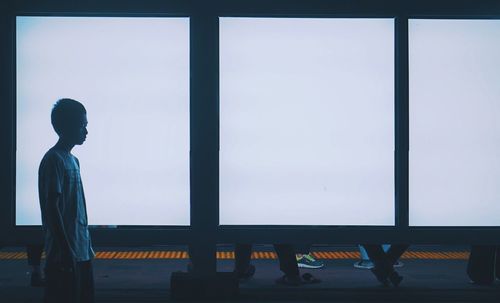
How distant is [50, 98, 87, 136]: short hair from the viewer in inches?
137

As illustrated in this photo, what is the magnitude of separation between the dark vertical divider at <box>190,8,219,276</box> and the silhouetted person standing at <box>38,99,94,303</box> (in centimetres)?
160

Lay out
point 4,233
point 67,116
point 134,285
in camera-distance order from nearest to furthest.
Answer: point 67,116, point 4,233, point 134,285

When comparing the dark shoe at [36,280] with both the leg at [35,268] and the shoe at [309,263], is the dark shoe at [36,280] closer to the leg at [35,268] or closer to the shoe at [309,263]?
the leg at [35,268]

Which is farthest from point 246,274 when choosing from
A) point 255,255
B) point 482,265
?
point 255,255

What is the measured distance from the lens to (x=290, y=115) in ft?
16.9

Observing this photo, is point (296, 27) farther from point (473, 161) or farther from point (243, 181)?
point (473, 161)

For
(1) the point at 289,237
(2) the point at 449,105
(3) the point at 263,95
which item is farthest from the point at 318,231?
(2) the point at 449,105

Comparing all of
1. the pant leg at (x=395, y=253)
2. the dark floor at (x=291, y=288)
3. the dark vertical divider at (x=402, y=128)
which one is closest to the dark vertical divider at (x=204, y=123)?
the dark floor at (x=291, y=288)

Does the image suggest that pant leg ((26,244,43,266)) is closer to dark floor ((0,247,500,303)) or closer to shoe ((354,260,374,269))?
dark floor ((0,247,500,303))

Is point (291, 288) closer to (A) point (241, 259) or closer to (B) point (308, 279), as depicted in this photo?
(B) point (308, 279)

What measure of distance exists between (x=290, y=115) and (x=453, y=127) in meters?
1.58

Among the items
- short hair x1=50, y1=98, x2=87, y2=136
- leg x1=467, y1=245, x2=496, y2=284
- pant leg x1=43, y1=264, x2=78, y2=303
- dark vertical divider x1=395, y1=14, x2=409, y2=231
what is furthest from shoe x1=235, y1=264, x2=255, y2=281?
short hair x1=50, y1=98, x2=87, y2=136

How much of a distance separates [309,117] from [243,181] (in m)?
0.87

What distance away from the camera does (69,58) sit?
200 inches
